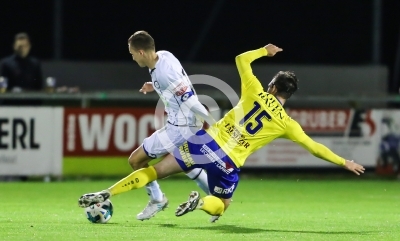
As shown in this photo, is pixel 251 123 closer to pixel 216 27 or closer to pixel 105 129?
pixel 105 129

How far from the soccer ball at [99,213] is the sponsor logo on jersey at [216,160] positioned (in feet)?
3.48

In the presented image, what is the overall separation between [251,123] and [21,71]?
22.8 feet

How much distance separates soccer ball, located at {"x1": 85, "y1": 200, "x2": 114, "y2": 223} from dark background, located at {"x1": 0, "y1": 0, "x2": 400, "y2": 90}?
10611mm

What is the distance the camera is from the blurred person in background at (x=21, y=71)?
48.4 feet

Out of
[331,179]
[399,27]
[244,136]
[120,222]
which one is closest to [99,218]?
[120,222]

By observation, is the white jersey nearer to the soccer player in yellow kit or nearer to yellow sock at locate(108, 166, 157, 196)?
the soccer player in yellow kit

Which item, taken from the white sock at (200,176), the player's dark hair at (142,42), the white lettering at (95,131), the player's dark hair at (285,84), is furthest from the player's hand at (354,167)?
the white lettering at (95,131)

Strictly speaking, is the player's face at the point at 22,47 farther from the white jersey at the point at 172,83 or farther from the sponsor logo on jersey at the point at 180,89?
the sponsor logo on jersey at the point at 180,89

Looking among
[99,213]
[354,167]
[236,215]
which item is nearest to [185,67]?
[236,215]

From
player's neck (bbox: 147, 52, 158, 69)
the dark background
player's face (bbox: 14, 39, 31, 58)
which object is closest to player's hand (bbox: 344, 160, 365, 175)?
player's neck (bbox: 147, 52, 158, 69)

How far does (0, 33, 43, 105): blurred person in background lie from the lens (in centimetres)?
1474

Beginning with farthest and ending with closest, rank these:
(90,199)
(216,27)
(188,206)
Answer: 1. (216,27)
2. (90,199)
3. (188,206)

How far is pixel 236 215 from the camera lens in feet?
33.1

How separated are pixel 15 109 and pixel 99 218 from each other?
19.2 ft
